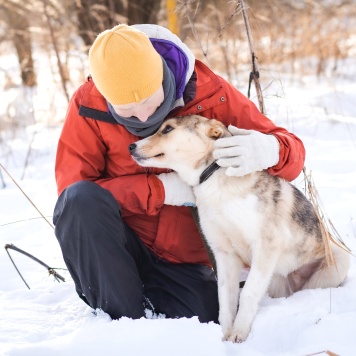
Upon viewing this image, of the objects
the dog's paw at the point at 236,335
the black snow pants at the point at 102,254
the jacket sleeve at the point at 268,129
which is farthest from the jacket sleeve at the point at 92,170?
the dog's paw at the point at 236,335

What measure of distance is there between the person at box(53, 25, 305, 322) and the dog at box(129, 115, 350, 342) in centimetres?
8

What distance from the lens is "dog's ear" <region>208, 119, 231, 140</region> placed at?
256 centimetres

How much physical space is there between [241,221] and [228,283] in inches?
14.0

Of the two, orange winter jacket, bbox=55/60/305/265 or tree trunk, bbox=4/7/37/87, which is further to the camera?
tree trunk, bbox=4/7/37/87

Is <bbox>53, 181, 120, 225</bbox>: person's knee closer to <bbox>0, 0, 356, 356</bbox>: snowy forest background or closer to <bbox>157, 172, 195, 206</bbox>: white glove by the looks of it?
<bbox>157, 172, 195, 206</bbox>: white glove

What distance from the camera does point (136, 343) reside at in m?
2.02

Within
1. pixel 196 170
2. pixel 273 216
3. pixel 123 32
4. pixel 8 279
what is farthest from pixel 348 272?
pixel 8 279

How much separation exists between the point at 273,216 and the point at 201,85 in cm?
73

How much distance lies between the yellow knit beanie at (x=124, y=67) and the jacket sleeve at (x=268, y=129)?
0.50 meters

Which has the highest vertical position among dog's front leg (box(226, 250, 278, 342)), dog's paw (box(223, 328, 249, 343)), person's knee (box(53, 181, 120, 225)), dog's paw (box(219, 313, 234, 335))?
person's knee (box(53, 181, 120, 225))

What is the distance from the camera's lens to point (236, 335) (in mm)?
2297

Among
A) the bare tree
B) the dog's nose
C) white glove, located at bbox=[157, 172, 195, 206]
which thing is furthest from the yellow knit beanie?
the bare tree

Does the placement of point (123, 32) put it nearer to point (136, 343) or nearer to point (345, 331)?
point (136, 343)

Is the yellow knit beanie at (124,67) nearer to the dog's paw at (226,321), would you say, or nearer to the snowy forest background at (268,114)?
the snowy forest background at (268,114)
